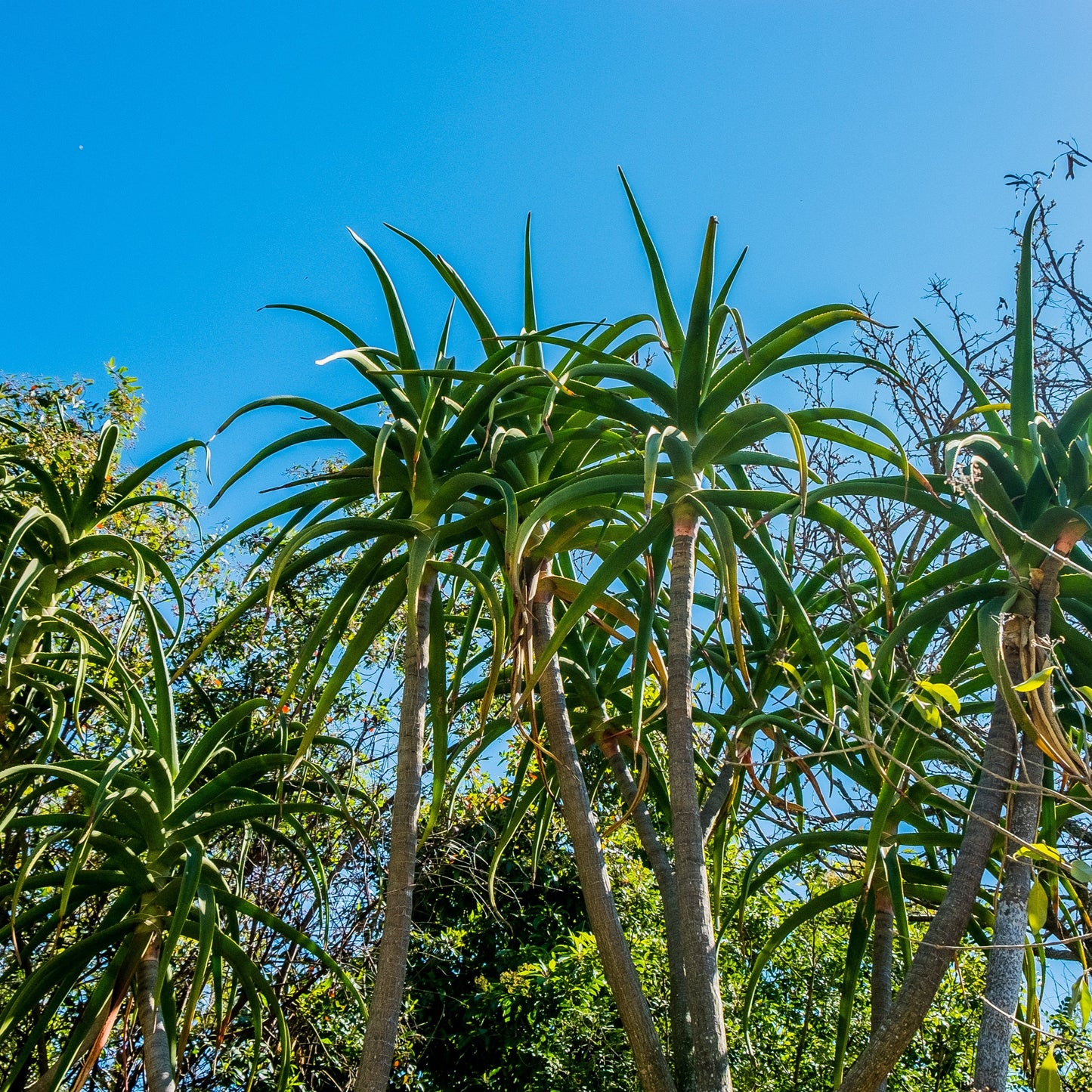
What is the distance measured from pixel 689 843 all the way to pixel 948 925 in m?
0.80

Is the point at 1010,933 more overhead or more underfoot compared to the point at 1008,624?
more underfoot

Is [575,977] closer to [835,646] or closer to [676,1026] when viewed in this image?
[676,1026]

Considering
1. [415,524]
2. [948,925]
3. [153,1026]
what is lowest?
[153,1026]

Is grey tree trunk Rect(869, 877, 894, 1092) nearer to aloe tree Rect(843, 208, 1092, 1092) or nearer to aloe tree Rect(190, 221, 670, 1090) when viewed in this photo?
aloe tree Rect(843, 208, 1092, 1092)

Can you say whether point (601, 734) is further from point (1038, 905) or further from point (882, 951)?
point (1038, 905)

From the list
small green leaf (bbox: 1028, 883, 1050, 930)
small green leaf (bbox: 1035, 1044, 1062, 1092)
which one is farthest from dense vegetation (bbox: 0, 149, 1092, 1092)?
small green leaf (bbox: 1028, 883, 1050, 930)

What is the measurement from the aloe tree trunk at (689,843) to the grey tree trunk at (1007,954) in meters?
0.76

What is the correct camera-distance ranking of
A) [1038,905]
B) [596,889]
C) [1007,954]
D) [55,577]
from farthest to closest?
[55,577], [596,889], [1007,954], [1038,905]

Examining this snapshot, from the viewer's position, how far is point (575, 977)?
626cm

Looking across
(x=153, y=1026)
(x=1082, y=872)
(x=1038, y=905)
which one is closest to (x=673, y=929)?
(x=1038, y=905)

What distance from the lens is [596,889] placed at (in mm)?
3941

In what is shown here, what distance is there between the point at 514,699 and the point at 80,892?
7.72ft

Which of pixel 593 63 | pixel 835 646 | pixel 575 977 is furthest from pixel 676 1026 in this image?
pixel 593 63

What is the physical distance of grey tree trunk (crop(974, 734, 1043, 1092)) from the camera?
2.98 m
